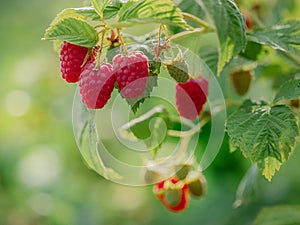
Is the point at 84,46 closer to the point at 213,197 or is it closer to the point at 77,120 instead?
the point at 77,120

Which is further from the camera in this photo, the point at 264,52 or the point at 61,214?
the point at 61,214

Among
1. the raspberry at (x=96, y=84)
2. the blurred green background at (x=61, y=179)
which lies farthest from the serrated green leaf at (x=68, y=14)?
the blurred green background at (x=61, y=179)

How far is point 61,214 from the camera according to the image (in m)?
3.16

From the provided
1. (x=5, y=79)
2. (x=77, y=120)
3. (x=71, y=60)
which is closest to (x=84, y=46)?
(x=71, y=60)

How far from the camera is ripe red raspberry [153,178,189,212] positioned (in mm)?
1680

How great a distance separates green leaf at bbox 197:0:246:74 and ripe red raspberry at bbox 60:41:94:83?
275mm

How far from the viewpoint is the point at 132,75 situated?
46.3 inches

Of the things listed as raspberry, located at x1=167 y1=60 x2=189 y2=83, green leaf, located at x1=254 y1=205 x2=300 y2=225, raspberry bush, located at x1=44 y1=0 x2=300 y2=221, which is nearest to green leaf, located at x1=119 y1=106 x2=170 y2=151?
raspberry bush, located at x1=44 y1=0 x2=300 y2=221

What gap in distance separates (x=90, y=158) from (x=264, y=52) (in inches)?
22.5

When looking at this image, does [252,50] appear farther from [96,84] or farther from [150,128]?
[96,84]

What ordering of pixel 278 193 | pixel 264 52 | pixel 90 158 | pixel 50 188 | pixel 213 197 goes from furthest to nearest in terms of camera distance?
pixel 50 188
pixel 213 197
pixel 278 193
pixel 264 52
pixel 90 158

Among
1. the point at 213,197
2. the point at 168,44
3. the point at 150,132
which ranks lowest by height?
the point at 213,197

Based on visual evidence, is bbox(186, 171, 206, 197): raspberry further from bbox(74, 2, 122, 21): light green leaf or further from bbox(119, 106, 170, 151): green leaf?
bbox(74, 2, 122, 21): light green leaf

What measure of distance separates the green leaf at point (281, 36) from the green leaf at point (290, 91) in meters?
0.07
